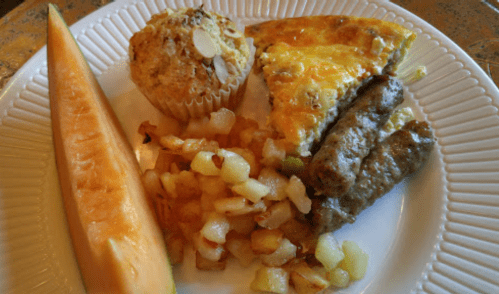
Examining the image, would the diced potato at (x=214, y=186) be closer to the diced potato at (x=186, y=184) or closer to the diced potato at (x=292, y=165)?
the diced potato at (x=186, y=184)

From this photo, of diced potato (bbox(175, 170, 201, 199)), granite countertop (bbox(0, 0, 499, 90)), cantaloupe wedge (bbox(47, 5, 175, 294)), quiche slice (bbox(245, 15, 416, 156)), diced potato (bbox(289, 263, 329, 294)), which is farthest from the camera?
granite countertop (bbox(0, 0, 499, 90))

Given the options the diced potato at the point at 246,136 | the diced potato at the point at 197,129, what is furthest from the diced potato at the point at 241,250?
the diced potato at the point at 197,129

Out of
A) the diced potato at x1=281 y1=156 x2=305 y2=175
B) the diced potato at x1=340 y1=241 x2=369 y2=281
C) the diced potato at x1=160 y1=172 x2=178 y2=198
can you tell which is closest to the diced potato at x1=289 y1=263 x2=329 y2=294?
the diced potato at x1=340 y1=241 x2=369 y2=281

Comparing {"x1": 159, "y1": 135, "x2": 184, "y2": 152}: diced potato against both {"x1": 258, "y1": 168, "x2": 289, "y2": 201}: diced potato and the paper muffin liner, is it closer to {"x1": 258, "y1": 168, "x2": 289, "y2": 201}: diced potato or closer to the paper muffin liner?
the paper muffin liner

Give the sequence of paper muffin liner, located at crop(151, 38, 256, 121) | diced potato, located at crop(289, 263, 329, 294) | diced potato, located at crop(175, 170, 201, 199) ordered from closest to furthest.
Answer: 1. diced potato, located at crop(289, 263, 329, 294)
2. diced potato, located at crop(175, 170, 201, 199)
3. paper muffin liner, located at crop(151, 38, 256, 121)

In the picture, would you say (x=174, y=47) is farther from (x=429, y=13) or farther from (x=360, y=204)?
(x=429, y=13)

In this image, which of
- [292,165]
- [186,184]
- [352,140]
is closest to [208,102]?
[186,184]

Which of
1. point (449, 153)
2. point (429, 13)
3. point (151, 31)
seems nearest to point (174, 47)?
point (151, 31)

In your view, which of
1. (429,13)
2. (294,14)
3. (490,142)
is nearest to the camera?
(490,142)
